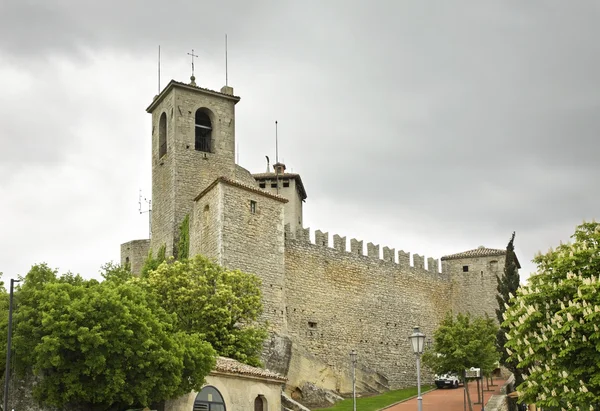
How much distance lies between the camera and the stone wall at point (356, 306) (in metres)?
43.6

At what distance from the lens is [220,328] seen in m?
A: 33.6

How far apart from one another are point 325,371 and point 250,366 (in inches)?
425

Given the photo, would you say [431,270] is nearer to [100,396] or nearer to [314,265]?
[314,265]

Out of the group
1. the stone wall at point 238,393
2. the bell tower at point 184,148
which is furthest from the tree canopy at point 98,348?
the bell tower at point 184,148

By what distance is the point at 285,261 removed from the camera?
4322cm

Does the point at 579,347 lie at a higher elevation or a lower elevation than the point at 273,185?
lower

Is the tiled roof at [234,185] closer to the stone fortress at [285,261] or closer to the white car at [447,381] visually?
the stone fortress at [285,261]

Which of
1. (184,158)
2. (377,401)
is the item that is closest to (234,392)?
(377,401)

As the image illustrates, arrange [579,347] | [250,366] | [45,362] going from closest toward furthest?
[579,347]
[45,362]
[250,366]

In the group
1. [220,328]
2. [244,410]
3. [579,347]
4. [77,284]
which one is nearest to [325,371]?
[220,328]

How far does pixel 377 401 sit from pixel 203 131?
17522 mm

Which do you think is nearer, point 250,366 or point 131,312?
point 131,312

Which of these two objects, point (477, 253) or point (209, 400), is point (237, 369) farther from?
point (477, 253)

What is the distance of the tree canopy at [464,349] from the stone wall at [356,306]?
20.4 feet
